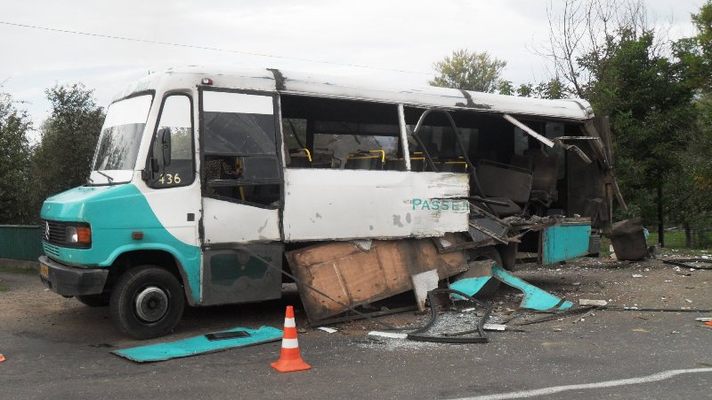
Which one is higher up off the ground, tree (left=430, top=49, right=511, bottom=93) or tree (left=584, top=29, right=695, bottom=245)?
tree (left=430, top=49, right=511, bottom=93)

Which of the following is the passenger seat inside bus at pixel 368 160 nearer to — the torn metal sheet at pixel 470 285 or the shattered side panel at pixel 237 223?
the shattered side panel at pixel 237 223

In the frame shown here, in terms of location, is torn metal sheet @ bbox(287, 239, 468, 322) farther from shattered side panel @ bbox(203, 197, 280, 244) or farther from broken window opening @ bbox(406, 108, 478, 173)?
broken window opening @ bbox(406, 108, 478, 173)

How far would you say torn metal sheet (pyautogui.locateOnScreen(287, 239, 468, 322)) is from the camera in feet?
25.3

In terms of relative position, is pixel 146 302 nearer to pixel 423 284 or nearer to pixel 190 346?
pixel 190 346

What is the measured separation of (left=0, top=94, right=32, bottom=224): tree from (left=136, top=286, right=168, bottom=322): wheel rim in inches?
403

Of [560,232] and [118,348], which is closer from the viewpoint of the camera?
[118,348]

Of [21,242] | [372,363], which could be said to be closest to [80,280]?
[372,363]

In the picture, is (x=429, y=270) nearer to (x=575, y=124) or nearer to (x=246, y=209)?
(x=246, y=209)

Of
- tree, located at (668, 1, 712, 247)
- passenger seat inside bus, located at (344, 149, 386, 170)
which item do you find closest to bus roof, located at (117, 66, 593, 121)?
passenger seat inside bus, located at (344, 149, 386, 170)

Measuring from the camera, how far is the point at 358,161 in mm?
8656

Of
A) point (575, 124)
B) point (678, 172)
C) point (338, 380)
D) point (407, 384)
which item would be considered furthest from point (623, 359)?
point (678, 172)

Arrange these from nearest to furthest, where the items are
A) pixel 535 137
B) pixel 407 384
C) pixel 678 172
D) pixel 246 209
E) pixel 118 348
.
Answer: pixel 407 384, pixel 118 348, pixel 246 209, pixel 535 137, pixel 678 172

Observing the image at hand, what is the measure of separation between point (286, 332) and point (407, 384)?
1.22m

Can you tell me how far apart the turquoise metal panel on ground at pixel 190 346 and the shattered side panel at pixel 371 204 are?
3.89 feet
